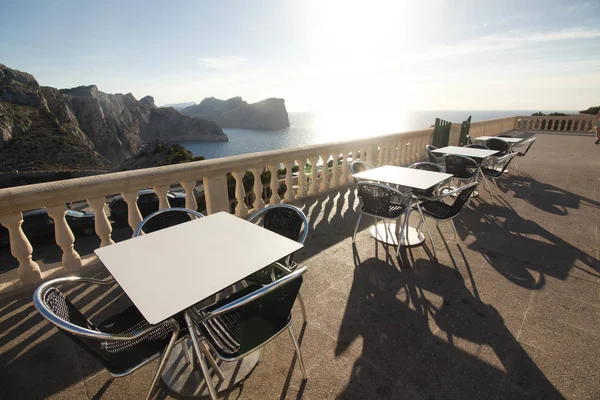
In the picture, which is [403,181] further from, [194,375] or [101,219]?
[101,219]

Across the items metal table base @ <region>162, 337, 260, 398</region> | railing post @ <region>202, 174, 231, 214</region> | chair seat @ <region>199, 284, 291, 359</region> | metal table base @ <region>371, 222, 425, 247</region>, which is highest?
railing post @ <region>202, 174, 231, 214</region>

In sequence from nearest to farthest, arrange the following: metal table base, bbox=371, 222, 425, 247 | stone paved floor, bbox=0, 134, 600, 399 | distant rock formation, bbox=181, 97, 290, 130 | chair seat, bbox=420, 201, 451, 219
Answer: stone paved floor, bbox=0, 134, 600, 399
chair seat, bbox=420, 201, 451, 219
metal table base, bbox=371, 222, 425, 247
distant rock formation, bbox=181, 97, 290, 130

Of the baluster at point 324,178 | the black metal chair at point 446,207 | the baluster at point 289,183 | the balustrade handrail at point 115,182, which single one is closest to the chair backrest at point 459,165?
the black metal chair at point 446,207

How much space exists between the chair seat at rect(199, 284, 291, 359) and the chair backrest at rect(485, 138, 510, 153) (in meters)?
7.76

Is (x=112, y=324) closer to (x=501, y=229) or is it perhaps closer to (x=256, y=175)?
(x=256, y=175)

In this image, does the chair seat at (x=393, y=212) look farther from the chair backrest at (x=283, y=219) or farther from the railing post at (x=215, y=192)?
the railing post at (x=215, y=192)

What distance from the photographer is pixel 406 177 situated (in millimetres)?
3812

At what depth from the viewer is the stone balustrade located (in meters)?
15.1

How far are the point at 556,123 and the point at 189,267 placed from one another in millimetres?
21445

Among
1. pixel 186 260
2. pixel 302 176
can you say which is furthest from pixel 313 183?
pixel 186 260

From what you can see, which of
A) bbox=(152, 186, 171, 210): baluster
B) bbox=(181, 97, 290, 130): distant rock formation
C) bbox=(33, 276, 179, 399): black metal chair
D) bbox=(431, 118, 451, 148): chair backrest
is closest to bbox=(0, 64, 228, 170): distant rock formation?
bbox=(152, 186, 171, 210): baluster

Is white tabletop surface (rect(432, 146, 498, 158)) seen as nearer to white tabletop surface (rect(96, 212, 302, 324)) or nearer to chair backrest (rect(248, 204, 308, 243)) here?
chair backrest (rect(248, 204, 308, 243))

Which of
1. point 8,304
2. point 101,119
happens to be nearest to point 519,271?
point 8,304

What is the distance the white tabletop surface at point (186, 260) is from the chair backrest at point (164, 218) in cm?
43
